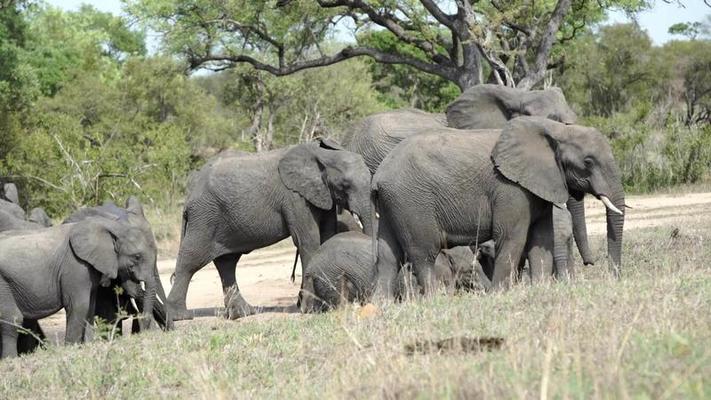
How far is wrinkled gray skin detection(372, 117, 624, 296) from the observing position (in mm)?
11898

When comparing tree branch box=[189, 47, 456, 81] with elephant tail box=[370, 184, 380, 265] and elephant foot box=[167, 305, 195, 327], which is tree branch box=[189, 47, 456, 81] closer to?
elephant foot box=[167, 305, 195, 327]

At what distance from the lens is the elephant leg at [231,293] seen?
15.0 m

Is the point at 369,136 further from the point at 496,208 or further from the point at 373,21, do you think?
the point at 373,21

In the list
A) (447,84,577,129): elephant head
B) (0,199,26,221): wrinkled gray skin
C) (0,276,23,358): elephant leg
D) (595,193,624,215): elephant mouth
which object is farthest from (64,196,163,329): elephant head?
(595,193,624,215): elephant mouth

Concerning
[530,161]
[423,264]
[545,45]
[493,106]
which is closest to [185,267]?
[493,106]

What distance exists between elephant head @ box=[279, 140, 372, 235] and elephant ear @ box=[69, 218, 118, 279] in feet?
8.99

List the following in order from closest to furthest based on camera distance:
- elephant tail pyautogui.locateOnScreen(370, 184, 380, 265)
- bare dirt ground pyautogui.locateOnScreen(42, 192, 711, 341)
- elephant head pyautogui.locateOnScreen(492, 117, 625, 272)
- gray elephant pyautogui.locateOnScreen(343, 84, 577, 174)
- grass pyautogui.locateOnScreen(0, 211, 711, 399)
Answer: grass pyautogui.locateOnScreen(0, 211, 711, 399) → elephant head pyautogui.locateOnScreen(492, 117, 625, 272) → elephant tail pyautogui.locateOnScreen(370, 184, 380, 265) → gray elephant pyautogui.locateOnScreen(343, 84, 577, 174) → bare dirt ground pyautogui.locateOnScreen(42, 192, 711, 341)

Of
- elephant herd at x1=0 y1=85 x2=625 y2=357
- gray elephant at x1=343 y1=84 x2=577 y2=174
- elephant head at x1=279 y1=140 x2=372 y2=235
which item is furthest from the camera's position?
elephant head at x1=279 y1=140 x2=372 y2=235

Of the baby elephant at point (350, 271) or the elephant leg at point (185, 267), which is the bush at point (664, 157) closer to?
the elephant leg at point (185, 267)

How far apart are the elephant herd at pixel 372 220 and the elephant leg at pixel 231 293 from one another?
0.03 metres

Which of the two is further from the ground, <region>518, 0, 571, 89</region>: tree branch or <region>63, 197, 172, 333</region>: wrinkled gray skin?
<region>518, 0, 571, 89</region>: tree branch

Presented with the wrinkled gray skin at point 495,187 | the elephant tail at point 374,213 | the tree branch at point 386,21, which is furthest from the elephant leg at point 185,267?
the tree branch at point 386,21

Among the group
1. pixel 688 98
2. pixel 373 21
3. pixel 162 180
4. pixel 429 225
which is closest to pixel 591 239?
pixel 429 225

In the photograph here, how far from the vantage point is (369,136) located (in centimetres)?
1561
